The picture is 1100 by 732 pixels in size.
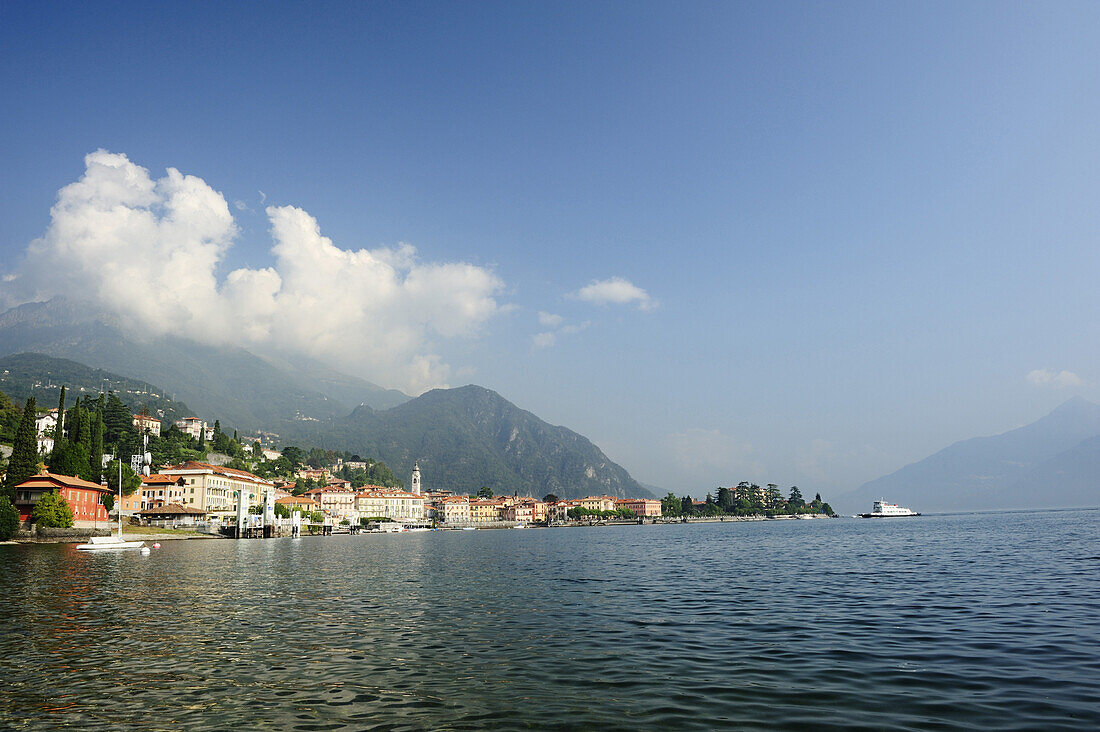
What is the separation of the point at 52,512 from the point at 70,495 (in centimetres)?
809

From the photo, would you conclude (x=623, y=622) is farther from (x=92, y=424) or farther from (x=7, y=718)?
(x=92, y=424)

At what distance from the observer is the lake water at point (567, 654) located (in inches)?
608

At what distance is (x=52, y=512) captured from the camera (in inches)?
4215

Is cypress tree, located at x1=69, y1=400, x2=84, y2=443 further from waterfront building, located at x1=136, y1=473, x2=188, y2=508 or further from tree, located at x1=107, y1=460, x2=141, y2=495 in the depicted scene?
waterfront building, located at x1=136, y1=473, x2=188, y2=508

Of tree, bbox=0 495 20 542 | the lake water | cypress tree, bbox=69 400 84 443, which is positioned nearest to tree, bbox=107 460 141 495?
cypress tree, bbox=69 400 84 443

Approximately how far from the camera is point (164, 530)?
Result: 5807 inches

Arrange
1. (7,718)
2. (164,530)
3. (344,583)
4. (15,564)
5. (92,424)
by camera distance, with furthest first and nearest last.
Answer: (92,424) → (164,530) → (15,564) → (344,583) → (7,718)

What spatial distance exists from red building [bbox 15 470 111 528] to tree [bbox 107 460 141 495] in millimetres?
28529

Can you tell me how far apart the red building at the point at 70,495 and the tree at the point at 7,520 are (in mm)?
5249

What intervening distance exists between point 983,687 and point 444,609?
79.5 ft

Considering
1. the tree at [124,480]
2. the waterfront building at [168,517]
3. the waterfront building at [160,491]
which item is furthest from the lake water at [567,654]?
the waterfront building at [160,491]

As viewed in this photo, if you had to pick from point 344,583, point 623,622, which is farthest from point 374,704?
point 344,583

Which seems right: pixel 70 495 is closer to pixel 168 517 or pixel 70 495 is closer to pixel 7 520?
pixel 7 520

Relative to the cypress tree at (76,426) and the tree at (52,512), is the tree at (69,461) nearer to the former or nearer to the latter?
the cypress tree at (76,426)
